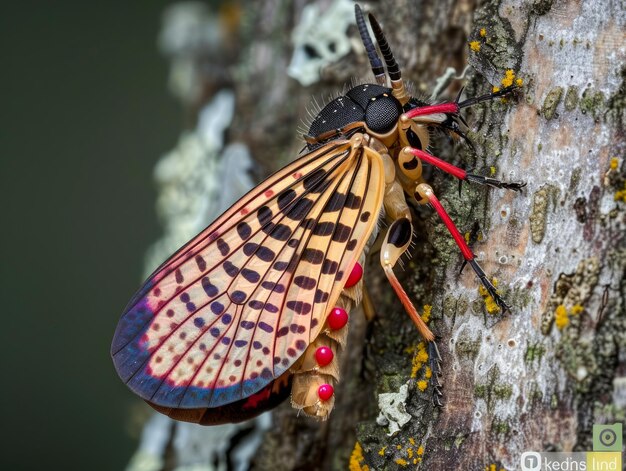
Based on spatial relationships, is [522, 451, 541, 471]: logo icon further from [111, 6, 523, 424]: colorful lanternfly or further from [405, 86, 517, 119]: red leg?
[405, 86, 517, 119]: red leg

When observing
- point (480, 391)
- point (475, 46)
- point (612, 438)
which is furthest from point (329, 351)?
point (475, 46)

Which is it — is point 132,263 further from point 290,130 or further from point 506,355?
point 506,355

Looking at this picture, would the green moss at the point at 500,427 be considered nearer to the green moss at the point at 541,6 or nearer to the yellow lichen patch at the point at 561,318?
the yellow lichen patch at the point at 561,318

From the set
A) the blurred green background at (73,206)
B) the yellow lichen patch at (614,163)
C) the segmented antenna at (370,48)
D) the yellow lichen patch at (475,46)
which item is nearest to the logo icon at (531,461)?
the yellow lichen patch at (614,163)

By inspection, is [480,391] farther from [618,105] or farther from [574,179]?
[618,105]

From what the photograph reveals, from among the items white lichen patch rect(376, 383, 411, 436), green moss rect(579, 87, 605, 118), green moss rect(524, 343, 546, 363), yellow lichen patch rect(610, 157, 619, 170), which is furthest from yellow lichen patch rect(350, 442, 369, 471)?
green moss rect(579, 87, 605, 118)

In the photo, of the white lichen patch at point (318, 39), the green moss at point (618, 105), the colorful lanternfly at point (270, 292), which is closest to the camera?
the green moss at point (618, 105)
